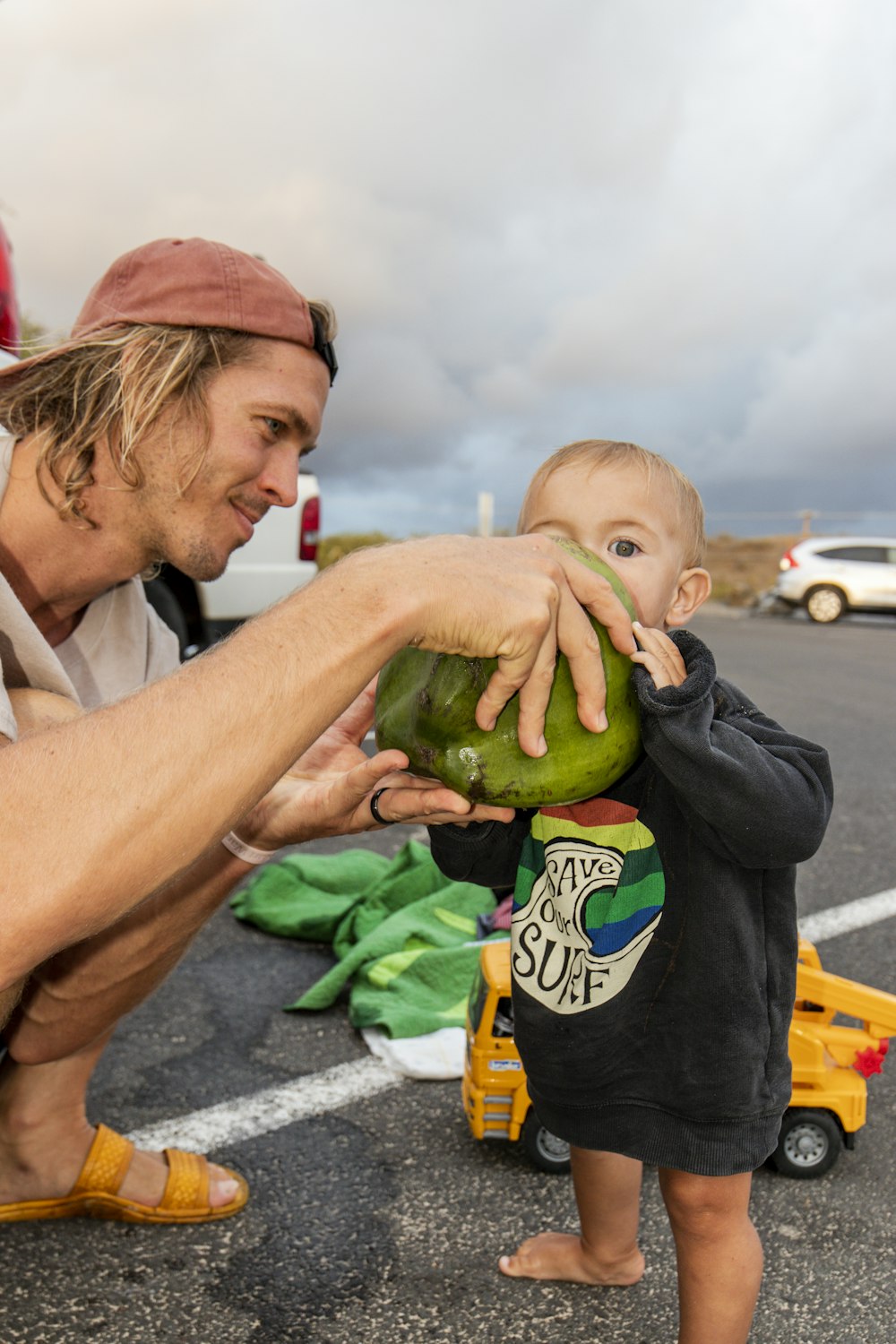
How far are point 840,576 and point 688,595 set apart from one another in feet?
59.7

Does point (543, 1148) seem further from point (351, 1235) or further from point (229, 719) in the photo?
point (229, 719)

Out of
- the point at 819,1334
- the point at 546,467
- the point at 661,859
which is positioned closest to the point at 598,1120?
the point at 661,859

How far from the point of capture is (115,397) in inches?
92.4

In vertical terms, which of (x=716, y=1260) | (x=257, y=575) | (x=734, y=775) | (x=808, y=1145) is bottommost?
(x=808, y=1145)

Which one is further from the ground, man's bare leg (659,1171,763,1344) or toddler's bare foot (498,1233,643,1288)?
man's bare leg (659,1171,763,1344)

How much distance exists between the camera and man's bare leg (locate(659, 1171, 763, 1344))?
5.68 feet

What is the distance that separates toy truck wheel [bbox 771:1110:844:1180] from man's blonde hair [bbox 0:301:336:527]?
202cm

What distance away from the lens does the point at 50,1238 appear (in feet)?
7.12

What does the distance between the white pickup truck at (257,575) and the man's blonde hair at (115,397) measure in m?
3.17

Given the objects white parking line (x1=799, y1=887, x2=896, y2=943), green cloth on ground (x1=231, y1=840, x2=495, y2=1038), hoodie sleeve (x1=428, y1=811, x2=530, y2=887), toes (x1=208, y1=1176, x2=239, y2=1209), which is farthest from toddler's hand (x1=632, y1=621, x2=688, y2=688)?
white parking line (x1=799, y1=887, x2=896, y2=943)

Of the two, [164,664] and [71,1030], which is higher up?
[164,664]

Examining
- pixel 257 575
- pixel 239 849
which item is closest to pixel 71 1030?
pixel 239 849

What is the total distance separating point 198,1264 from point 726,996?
3.96 feet

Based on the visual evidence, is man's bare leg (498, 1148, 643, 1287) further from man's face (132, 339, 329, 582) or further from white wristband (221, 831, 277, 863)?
man's face (132, 339, 329, 582)
